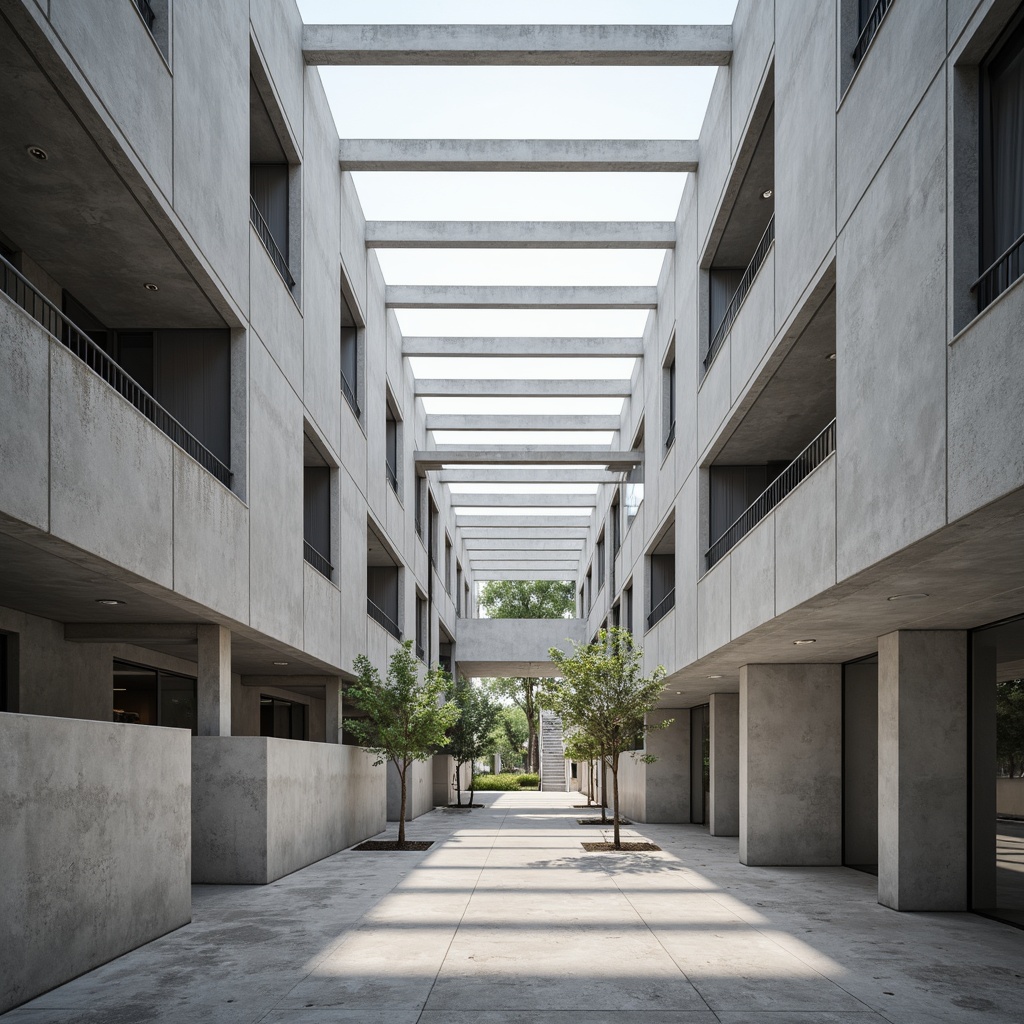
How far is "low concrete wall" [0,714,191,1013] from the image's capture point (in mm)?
8297

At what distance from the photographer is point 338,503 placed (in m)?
21.6

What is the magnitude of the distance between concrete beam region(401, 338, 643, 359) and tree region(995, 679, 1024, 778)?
16.3 metres

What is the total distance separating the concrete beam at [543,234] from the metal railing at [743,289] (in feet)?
12.4

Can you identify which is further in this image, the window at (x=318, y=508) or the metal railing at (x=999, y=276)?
the window at (x=318, y=508)

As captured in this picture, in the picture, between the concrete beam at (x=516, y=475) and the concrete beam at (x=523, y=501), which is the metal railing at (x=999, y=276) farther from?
the concrete beam at (x=523, y=501)

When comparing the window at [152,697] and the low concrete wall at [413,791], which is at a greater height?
the window at [152,697]

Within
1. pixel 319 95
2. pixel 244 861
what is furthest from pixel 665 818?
pixel 319 95

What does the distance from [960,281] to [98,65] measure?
7458 mm

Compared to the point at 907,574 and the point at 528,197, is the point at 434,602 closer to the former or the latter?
the point at 528,197

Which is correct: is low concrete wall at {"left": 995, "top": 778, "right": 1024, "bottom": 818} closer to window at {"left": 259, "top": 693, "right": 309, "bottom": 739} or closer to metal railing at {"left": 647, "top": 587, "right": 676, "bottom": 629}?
metal railing at {"left": 647, "top": 587, "right": 676, "bottom": 629}

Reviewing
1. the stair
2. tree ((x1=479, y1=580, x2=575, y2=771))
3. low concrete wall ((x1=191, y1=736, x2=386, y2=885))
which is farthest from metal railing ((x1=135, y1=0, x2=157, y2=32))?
tree ((x1=479, y1=580, x2=575, y2=771))

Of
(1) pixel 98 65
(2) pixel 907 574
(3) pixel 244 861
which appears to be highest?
(1) pixel 98 65

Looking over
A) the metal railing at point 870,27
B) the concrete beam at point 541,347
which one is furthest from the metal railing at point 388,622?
the metal railing at point 870,27

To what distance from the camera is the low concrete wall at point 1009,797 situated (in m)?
13.4
